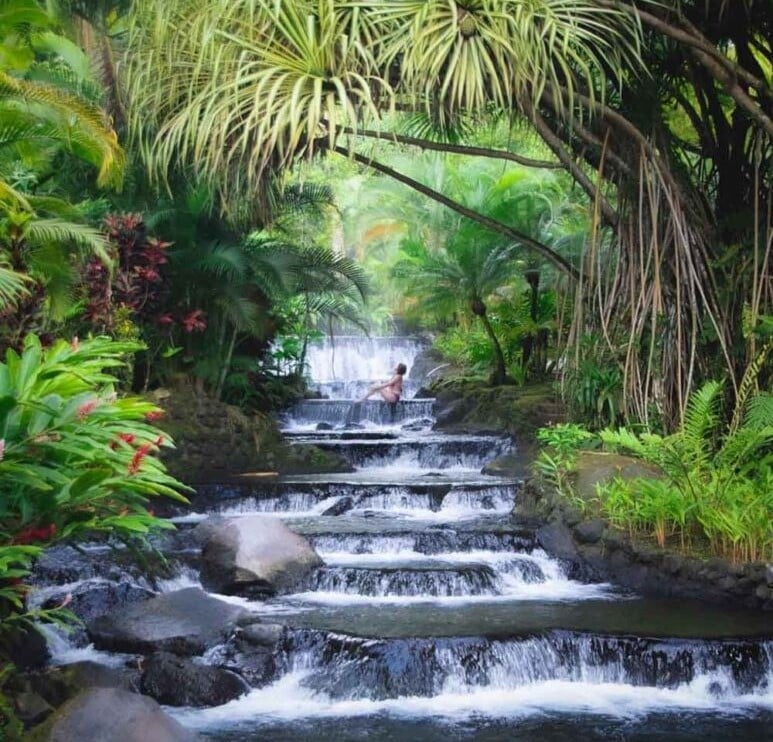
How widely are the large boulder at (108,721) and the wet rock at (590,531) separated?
4445 millimetres

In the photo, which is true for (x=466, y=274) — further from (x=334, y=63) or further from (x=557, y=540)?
(x=334, y=63)

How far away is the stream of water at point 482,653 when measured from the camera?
19.8 ft

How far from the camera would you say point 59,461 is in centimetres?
480

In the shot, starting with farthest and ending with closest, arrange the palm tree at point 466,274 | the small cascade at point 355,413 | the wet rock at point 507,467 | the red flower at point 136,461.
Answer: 1. the small cascade at point 355,413
2. the palm tree at point 466,274
3. the wet rock at point 507,467
4. the red flower at point 136,461

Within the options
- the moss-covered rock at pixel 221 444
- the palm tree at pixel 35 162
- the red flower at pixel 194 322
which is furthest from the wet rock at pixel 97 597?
the red flower at pixel 194 322

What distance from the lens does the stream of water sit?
6043mm

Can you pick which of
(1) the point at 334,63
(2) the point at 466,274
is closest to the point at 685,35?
(1) the point at 334,63

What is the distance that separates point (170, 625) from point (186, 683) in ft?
2.28

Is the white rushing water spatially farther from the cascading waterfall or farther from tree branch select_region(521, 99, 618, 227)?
tree branch select_region(521, 99, 618, 227)

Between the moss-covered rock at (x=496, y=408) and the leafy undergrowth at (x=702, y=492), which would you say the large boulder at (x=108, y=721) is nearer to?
the leafy undergrowth at (x=702, y=492)

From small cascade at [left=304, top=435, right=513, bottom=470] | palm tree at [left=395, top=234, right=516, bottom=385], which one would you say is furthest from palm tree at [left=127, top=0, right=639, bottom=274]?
palm tree at [left=395, top=234, right=516, bottom=385]

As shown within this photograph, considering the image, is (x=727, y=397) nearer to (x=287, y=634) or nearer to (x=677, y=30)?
(x=677, y=30)

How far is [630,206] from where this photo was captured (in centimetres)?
921

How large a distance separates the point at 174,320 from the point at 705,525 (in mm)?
7295
